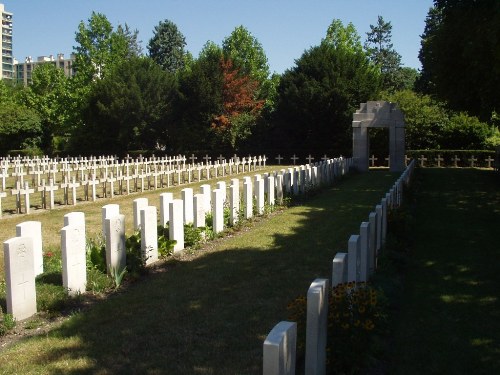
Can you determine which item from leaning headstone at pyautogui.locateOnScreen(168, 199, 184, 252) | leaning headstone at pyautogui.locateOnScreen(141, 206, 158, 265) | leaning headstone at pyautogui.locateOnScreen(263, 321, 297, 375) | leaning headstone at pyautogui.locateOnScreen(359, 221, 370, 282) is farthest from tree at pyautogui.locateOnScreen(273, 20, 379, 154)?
leaning headstone at pyautogui.locateOnScreen(263, 321, 297, 375)

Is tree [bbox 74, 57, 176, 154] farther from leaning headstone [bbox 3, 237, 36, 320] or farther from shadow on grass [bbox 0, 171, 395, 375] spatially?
leaning headstone [bbox 3, 237, 36, 320]

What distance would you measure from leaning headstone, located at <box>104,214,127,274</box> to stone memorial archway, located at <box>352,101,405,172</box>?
24.4 m

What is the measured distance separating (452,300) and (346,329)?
297 centimetres

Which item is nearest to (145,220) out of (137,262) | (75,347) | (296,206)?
(137,262)

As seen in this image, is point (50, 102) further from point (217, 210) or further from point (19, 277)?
point (19, 277)

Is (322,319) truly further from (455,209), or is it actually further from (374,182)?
(374,182)

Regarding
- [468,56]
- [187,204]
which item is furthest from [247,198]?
[468,56]

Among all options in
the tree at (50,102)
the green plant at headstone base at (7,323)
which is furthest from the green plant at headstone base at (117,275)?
the tree at (50,102)

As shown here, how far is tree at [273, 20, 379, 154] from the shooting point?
3950 centimetres

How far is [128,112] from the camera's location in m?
48.7

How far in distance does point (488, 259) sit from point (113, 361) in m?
6.71

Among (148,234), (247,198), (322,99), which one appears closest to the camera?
(148,234)

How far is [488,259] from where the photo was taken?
9148 millimetres

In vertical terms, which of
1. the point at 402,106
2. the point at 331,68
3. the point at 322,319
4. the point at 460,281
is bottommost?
the point at 460,281
